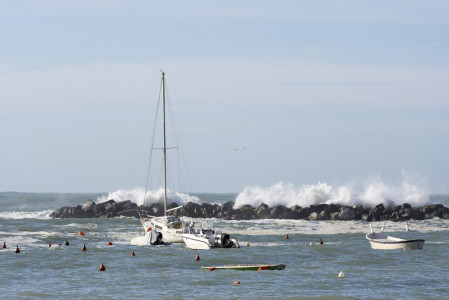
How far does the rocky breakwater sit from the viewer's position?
8843 cm

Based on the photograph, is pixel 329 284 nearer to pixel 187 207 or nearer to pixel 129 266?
pixel 129 266

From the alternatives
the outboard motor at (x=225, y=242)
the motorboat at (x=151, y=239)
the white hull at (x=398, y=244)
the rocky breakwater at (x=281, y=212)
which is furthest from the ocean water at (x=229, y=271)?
the rocky breakwater at (x=281, y=212)

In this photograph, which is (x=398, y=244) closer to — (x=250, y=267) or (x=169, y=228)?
(x=250, y=267)

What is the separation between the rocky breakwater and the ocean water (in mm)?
14778

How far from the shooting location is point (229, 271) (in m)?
44.0

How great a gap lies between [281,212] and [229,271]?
48691mm

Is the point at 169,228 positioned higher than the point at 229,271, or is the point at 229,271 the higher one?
the point at 169,228

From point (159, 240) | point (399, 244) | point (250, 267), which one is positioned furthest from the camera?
point (159, 240)

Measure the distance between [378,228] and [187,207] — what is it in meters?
27.1

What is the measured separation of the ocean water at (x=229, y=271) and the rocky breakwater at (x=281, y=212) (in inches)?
582

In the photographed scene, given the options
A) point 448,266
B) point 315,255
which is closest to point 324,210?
point 315,255

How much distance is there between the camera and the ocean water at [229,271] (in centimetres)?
3762

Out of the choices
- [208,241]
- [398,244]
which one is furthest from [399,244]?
[208,241]

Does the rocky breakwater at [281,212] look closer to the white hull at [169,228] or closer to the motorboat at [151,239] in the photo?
the white hull at [169,228]
